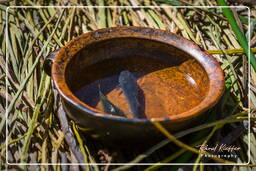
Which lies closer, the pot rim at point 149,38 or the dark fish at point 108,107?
the pot rim at point 149,38

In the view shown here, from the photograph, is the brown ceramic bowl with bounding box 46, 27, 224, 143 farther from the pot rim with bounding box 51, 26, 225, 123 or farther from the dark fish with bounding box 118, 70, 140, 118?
the dark fish with bounding box 118, 70, 140, 118

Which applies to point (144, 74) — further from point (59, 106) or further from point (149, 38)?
point (59, 106)

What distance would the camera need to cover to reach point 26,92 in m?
1.69

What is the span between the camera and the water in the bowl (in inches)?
60.8

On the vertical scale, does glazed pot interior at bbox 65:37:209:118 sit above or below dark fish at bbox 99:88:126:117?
above

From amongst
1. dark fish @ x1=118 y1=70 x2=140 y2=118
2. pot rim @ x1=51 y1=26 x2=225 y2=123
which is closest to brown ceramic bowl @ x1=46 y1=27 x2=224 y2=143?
pot rim @ x1=51 y1=26 x2=225 y2=123

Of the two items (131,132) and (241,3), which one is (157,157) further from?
(241,3)

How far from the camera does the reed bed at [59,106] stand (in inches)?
Answer: 57.1

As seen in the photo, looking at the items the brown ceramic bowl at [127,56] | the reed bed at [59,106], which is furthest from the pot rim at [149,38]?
the reed bed at [59,106]

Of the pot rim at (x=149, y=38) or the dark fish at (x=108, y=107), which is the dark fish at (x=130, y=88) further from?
the pot rim at (x=149, y=38)

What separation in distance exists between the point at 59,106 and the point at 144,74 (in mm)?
392

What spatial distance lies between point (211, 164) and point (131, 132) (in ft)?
1.16

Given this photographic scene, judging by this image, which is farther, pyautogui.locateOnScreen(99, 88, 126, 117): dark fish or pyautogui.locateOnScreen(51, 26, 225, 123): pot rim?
pyautogui.locateOnScreen(99, 88, 126, 117): dark fish

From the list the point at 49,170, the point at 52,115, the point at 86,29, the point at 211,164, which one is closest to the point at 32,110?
the point at 52,115
